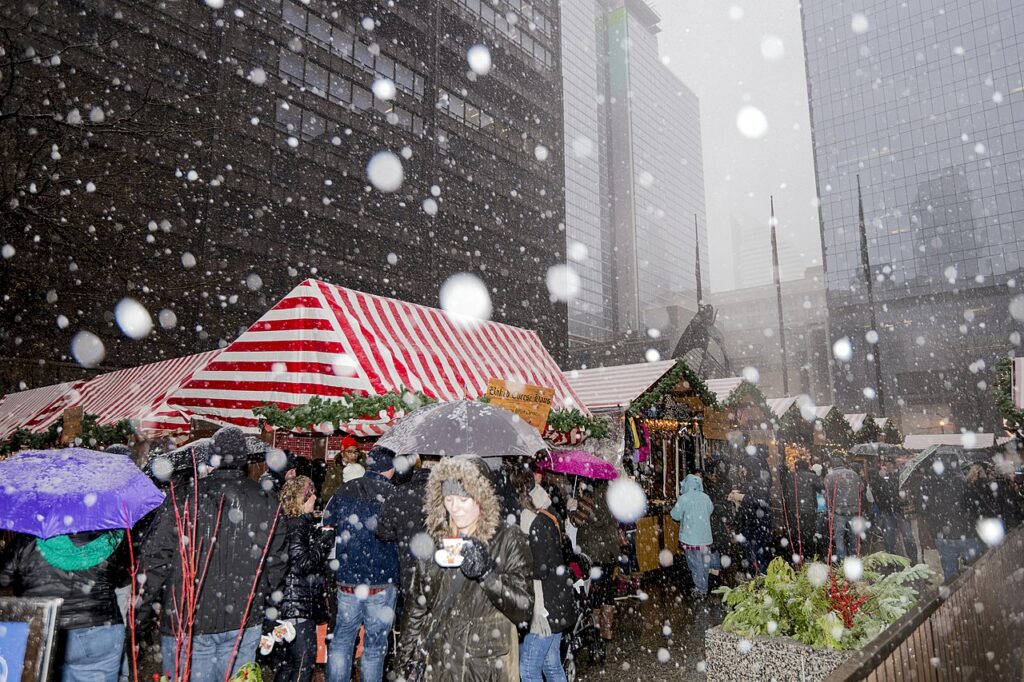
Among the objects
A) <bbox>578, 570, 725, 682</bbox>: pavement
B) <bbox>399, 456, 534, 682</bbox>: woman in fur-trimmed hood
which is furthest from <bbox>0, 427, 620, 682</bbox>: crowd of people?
<bbox>578, 570, 725, 682</bbox>: pavement

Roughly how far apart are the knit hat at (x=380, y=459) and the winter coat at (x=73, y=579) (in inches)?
81.4

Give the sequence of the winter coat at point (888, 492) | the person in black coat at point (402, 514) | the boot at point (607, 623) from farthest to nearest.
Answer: the winter coat at point (888, 492) < the boot at point (607, 623) < the person in black coat at point (402, 514)

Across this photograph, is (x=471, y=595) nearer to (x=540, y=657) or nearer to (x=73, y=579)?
(x=540, y=657)

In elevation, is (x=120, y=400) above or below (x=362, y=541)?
above

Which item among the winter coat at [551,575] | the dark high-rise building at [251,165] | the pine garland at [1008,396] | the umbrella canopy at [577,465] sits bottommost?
the winter coat at [551,575]

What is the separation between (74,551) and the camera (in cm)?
385

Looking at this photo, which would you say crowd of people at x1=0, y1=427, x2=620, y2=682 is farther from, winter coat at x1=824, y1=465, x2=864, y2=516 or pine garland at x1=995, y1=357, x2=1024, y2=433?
pine garland at x1=995, y1=357, x2=1024, y2=433

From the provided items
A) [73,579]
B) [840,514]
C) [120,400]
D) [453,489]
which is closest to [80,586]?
[73,579]

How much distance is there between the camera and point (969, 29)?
75.6 meters

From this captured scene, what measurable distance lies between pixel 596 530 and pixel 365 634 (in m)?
3.54

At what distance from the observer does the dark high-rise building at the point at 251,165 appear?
1842 cm

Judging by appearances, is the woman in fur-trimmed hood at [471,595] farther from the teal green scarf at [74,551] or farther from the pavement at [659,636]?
the pavement at [659,636]

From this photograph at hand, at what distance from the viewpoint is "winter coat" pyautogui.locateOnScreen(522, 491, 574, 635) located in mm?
4484

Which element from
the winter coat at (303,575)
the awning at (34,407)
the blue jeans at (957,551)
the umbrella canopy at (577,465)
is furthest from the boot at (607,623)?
the awning at (34,407)
